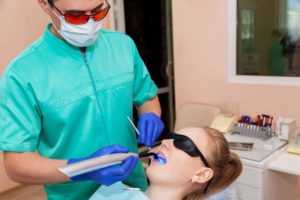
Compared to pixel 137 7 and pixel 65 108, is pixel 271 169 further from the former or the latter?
pixel 137 7

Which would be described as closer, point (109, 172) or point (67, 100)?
point (109, 172)

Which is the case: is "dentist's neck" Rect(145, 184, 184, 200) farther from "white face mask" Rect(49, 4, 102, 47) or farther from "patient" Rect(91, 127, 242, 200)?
"white face mask" Rect(49, 4, 102, 47)

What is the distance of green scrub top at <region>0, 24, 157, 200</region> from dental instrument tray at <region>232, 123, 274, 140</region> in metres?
1.22

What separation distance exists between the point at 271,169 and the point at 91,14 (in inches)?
56.1

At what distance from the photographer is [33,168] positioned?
40.7 inches

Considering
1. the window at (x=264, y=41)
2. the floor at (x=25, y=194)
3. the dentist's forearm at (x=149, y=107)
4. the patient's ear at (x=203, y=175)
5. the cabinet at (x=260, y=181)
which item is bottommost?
the floor at (x=25, y=194)

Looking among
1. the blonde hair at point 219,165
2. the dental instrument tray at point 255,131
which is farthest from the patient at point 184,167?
the dental instrument tray at point 255,131

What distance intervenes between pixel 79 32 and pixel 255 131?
5.23 feet

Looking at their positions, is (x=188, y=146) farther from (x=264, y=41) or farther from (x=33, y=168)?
(x=264, y=41)

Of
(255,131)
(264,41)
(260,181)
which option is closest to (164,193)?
(260,181)

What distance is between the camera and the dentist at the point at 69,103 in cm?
106

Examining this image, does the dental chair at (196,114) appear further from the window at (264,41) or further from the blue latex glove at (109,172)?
the blue latex glove at (109,172)

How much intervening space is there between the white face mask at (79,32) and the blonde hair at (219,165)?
1.99ft

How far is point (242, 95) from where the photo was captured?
8.54 ft
